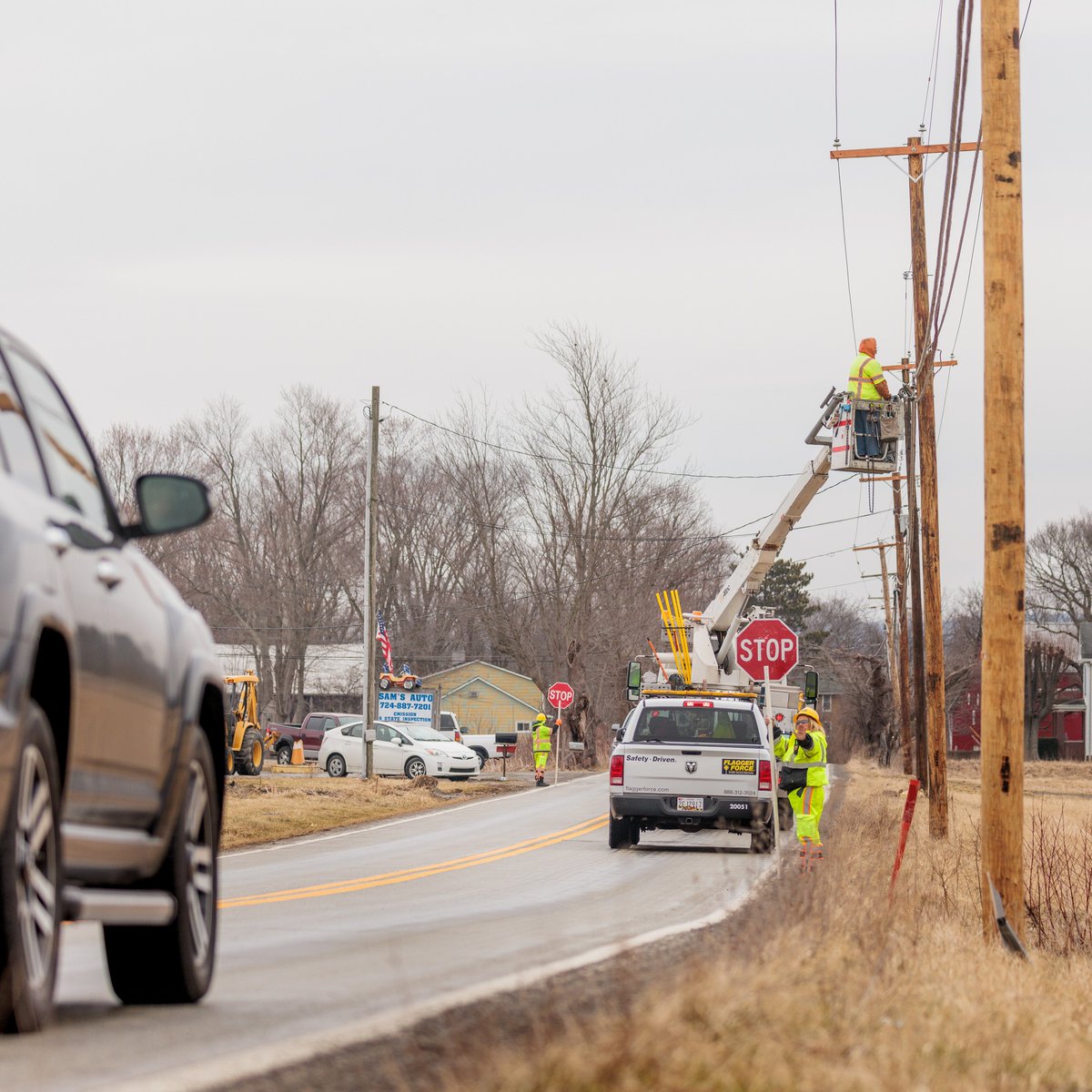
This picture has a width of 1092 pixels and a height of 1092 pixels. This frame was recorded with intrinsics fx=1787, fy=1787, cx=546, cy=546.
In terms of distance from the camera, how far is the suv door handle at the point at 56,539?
192 inches

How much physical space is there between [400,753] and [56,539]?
3911 centimetres

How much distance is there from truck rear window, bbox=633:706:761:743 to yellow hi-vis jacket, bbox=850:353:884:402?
5.76 m

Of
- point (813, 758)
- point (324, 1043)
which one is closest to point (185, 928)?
point (324, 1043)

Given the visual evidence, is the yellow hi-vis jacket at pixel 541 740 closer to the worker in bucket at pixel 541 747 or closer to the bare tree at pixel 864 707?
the worker in bucket at pixel 541 747

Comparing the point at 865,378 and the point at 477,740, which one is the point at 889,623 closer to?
the point at 477,740

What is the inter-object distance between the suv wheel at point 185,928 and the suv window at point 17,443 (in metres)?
1.24

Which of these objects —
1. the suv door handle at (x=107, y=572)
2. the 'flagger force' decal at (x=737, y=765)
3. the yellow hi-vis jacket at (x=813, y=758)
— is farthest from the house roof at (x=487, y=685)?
the suv door handle at (x=107, y=572)

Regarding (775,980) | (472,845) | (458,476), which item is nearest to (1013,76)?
(775,980)

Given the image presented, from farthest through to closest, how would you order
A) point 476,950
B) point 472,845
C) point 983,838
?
point 472,845
point 983,838
point 476,950

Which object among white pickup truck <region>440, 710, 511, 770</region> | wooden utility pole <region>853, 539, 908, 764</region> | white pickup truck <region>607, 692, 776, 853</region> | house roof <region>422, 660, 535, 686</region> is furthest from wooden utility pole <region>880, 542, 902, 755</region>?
white pickup truck <region>607, 692, 776, 853</region>

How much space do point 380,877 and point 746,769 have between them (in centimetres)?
568

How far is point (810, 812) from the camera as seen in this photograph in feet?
63.5

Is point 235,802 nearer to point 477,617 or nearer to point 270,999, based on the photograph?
point 270,999

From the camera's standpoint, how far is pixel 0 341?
535cm
